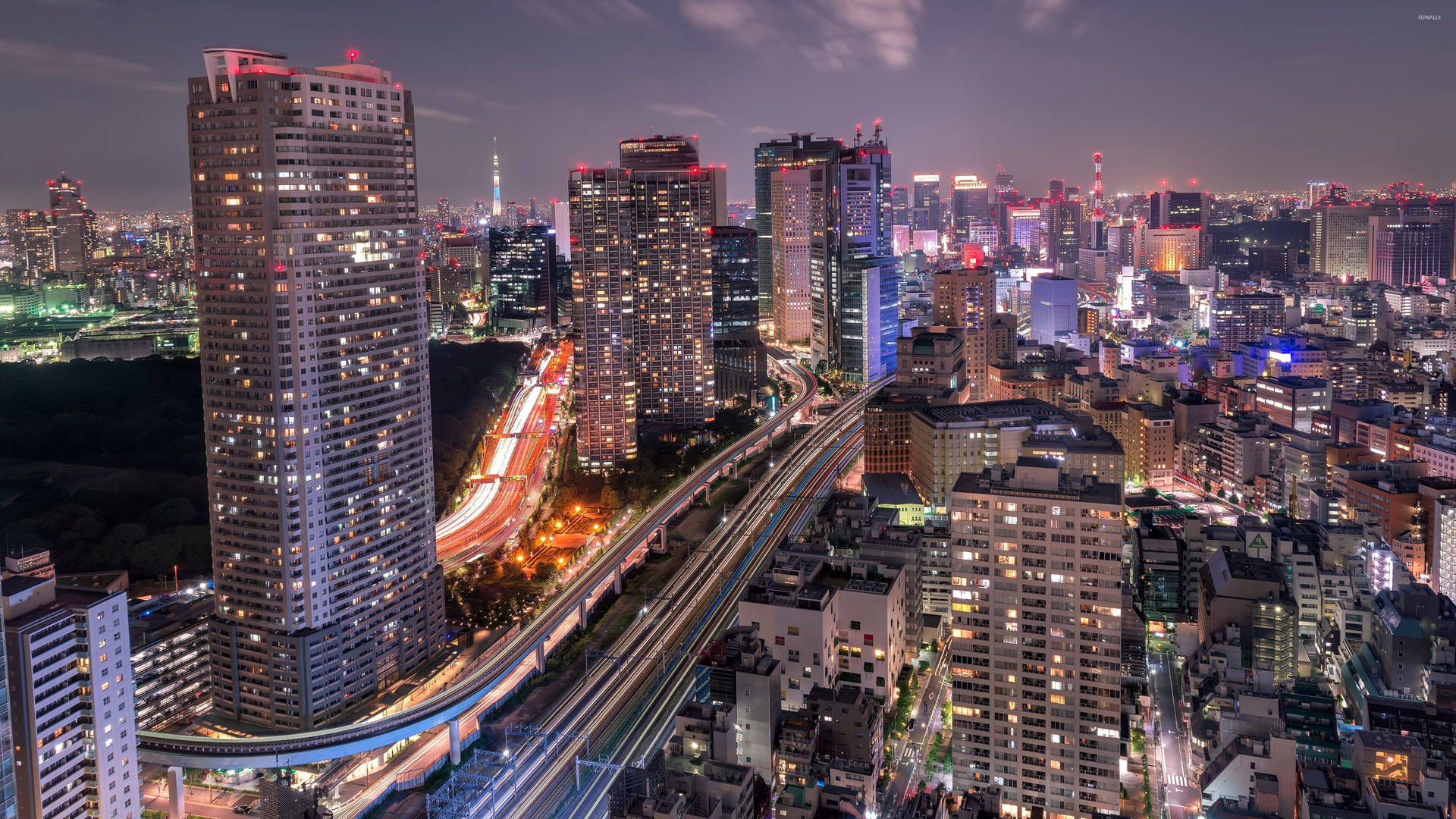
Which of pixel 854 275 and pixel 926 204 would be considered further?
pixel 926 204

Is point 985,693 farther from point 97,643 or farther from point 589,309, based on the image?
point 589,309

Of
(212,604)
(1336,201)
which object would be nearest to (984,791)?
(212,604)

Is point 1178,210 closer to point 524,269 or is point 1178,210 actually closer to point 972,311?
point 972,311

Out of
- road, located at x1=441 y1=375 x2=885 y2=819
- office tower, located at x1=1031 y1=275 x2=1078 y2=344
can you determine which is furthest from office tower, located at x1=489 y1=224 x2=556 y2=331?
road, located at x1=441 y1=375 x2=885 y2=819

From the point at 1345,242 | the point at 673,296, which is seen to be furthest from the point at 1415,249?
the point at 673,296

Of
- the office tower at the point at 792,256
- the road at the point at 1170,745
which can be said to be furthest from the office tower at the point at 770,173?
the road at the point at 1170,745

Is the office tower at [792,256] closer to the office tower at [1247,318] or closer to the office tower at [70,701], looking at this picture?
the office tower at [1247,318]
